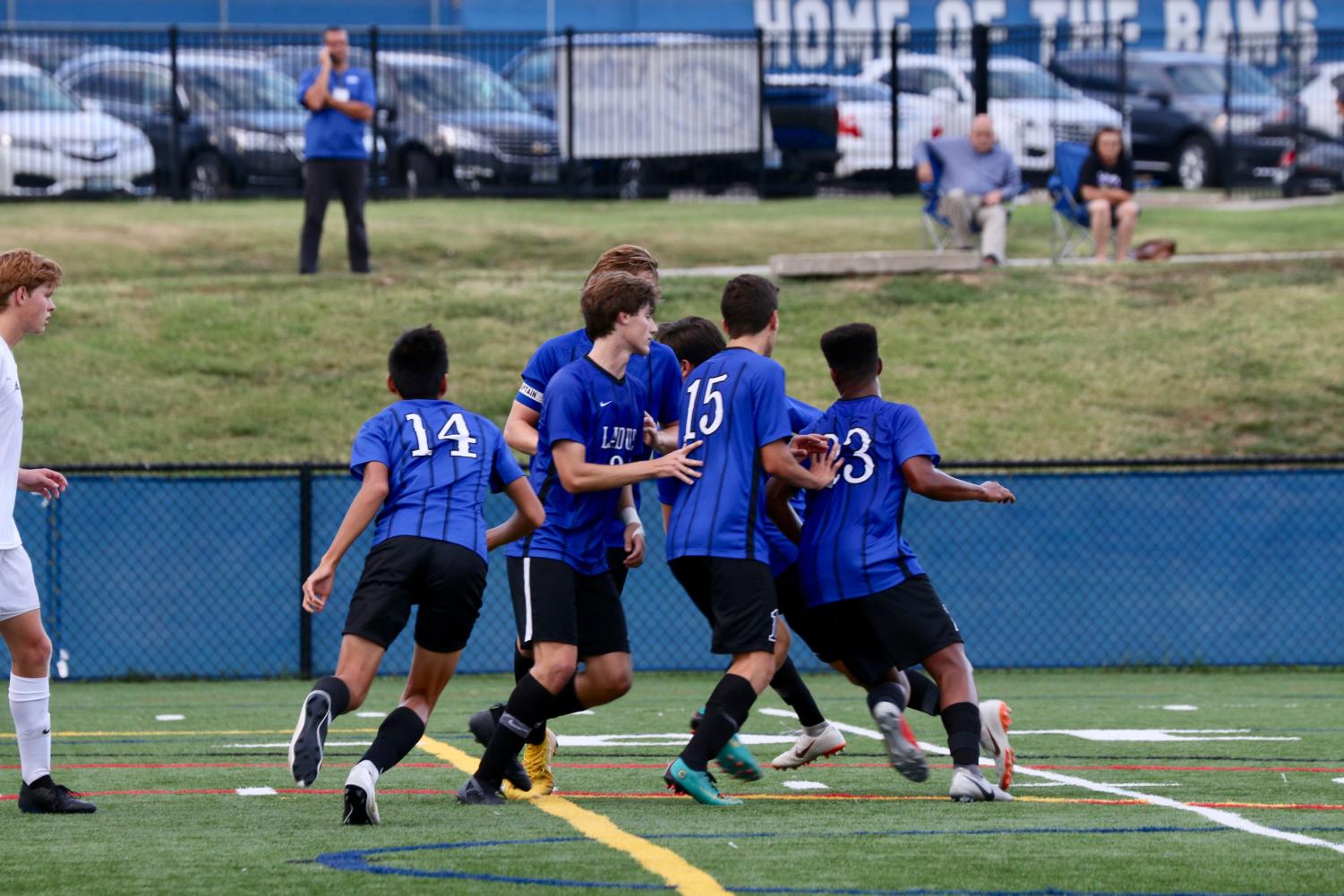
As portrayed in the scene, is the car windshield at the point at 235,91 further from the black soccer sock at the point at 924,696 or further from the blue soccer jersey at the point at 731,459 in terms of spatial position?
the blue soccer jersey at the point at 731,459

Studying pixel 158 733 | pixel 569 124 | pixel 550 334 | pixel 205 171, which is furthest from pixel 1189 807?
pixel 205 171

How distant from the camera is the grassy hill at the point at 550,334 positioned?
15188 millimetres

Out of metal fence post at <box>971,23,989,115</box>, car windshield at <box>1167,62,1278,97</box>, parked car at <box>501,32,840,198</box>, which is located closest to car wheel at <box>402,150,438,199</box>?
parked car at <box>501,32,840,198</box>

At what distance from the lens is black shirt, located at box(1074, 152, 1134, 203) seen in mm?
19328

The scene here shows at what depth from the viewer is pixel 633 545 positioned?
21.7 feet

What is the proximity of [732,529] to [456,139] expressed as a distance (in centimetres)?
2033

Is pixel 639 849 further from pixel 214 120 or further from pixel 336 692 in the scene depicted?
pixel 214 120

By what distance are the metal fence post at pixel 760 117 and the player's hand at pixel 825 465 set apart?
18.8 metres

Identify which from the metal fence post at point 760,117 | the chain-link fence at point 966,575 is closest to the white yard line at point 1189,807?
the chain-link fence at point 966,575

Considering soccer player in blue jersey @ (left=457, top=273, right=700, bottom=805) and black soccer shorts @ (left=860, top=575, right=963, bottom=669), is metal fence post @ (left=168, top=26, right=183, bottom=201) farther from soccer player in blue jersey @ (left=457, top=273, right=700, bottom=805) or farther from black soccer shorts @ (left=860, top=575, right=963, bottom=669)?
black soccer shorts @ (left=860, top=575, right=963, bottom=669)

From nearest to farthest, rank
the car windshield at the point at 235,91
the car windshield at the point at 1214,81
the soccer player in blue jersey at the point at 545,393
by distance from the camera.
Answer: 1. the soccer player in blue jersey at the point at 545,393
2. the car windshield at the point at 235,91
3. the car windshield at the point at 1214,81

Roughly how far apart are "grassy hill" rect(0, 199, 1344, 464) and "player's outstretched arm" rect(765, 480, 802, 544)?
7.88 m

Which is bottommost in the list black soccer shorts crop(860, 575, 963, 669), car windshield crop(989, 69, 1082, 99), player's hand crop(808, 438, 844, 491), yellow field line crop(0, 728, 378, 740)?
yellow field line crop(0, 728, 378, 740)

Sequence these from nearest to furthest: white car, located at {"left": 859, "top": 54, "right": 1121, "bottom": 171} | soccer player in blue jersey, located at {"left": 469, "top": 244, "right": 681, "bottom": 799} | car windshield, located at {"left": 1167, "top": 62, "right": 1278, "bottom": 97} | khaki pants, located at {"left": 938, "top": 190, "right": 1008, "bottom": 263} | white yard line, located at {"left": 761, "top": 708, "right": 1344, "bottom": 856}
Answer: white yard line, located at {"left": 761, "top": 708, "right": 1344, "bottom": 856}
soccer player in blue jersey, located at {"left": 469, "top": 244, "right": 681, "bottom": 799}
khaki pants, located at {"left": 938, "top": 190, "right": 1008, "bottom": 263}
white car, located at {"left": 859, "top": 54, "right": 1121, "bottom": 171}
car windshield, located at {"left": 1167, "top": 62, "right": 1278, "bottom": 97}
